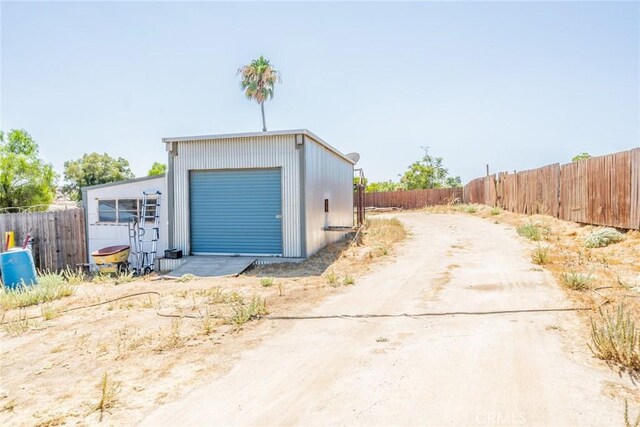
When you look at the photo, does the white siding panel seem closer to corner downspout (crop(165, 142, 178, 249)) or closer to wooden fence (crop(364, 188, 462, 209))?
corner downspout (crop(165, 142, 178, 249))

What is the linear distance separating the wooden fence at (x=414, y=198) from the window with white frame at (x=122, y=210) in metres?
25.8

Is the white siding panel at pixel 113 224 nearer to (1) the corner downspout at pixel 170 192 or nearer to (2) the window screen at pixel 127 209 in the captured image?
(2) the window screen at pixel 127 209

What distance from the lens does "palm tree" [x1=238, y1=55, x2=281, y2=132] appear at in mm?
28531

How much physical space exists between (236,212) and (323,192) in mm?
3009

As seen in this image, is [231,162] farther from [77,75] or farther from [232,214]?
[77,75]

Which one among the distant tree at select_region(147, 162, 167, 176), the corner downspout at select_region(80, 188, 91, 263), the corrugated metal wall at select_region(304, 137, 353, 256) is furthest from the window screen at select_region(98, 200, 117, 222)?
the distant tree at select_region(147, 162, 167, 176)

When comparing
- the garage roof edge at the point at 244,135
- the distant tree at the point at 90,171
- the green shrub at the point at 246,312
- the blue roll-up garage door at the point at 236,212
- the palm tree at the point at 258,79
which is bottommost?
the green shrub at the point at 246,312

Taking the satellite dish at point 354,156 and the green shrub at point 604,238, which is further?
the satellite dish at point 354,156

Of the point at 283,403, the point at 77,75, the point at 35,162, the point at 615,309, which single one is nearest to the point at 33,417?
the point at 283,403

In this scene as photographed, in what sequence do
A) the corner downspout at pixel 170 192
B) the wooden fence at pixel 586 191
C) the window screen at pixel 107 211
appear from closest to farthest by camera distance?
the wooden fence at pixel 586 191
the corner downspout at pixel 170 192
the window screen at pixel 107 211

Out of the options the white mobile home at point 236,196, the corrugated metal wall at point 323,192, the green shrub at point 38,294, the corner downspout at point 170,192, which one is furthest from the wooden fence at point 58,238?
the corrugated metal wall at point 323,192

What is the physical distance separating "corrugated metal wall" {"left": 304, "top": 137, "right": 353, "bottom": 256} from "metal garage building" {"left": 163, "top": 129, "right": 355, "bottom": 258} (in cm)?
3

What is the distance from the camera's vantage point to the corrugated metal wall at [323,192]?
10.8 m

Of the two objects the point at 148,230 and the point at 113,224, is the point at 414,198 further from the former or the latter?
the point at 113,224
